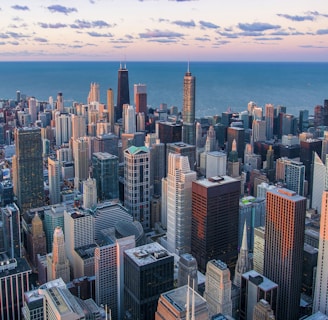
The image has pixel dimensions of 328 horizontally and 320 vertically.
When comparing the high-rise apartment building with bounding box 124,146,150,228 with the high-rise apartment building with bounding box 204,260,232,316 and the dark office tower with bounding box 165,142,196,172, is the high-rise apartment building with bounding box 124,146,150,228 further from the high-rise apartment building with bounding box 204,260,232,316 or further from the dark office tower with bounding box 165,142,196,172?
the high-rise apartment building with bounding box 204,260,232,316

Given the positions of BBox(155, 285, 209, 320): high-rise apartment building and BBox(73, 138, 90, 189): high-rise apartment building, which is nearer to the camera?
BBox(155, 285, 209, 320): high-rise apartment building

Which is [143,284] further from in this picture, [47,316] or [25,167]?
[25,167]

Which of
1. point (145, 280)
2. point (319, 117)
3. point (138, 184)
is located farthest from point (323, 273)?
point (319, 117)

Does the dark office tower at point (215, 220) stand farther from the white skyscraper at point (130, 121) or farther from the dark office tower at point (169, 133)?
the white skyscraper at point (130, 121)

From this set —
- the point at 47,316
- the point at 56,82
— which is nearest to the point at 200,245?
the point at 47,316

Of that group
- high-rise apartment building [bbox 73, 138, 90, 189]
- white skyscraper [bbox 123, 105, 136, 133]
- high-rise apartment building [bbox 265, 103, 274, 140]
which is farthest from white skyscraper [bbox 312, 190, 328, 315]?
white skyscraper [bbox 123, 105, 136, 133]

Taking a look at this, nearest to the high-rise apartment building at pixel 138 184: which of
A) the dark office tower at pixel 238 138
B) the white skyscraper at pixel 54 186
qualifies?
the white skyscraper at pixel 54 186
